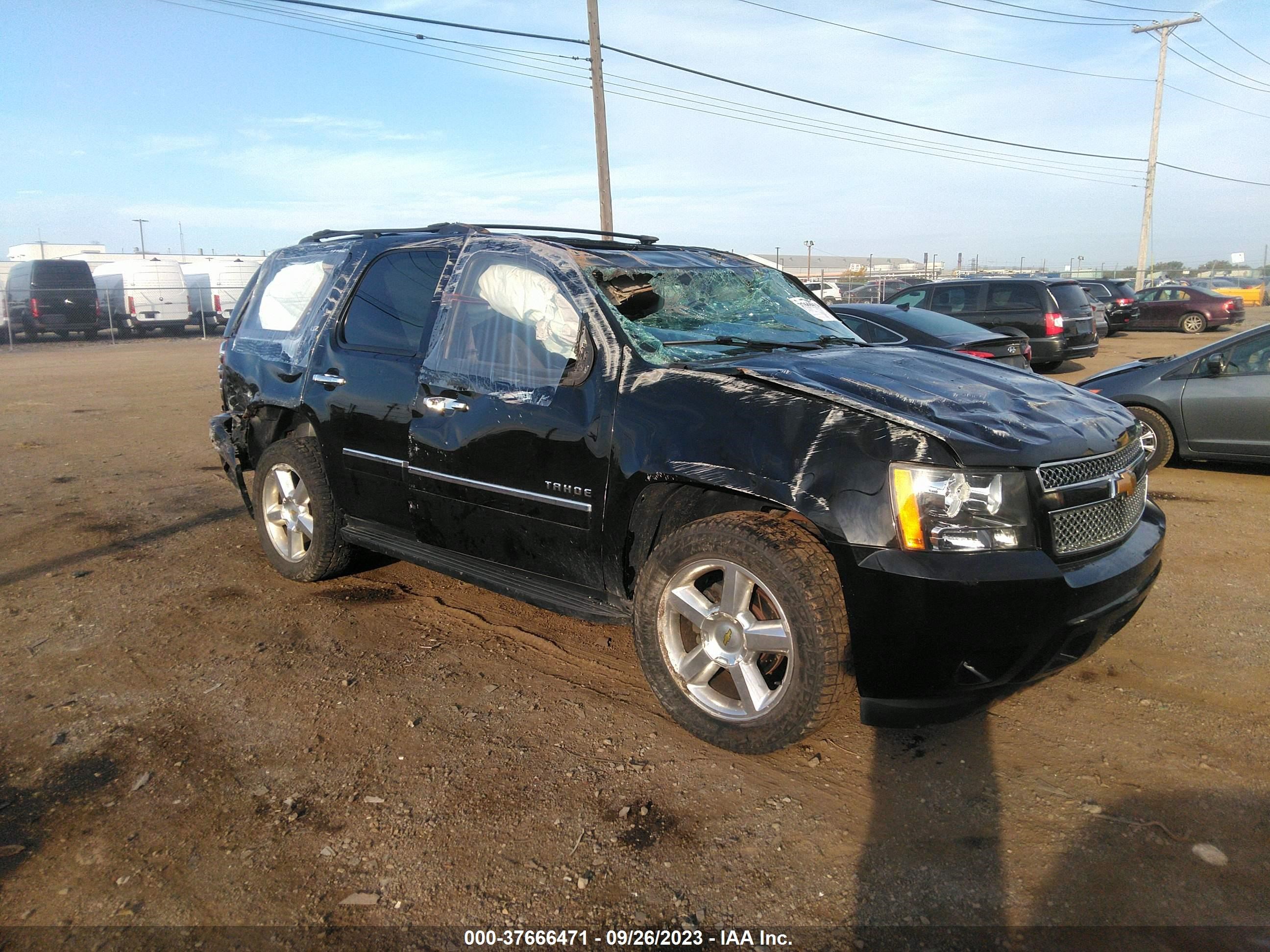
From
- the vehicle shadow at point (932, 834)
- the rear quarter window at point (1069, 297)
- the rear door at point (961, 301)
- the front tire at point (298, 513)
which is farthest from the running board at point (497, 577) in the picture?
the rear quarter window at point (1069, 297)

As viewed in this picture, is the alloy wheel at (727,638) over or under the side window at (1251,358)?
under

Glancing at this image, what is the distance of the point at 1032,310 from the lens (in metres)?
14.7

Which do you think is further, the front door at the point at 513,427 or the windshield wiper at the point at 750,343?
the windshield wiper at the point at 750,343

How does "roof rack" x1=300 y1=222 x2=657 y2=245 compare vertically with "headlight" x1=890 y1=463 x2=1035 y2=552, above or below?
above

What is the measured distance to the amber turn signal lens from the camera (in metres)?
2.88

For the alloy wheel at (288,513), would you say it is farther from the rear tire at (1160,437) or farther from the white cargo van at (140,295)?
the white cargo van at (140,295)

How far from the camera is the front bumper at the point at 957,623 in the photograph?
9.36ft

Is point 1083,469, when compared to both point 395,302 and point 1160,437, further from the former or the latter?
point 1160,437

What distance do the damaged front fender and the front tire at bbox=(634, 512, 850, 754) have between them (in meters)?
3.17

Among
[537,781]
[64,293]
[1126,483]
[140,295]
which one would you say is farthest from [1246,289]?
[537,781]

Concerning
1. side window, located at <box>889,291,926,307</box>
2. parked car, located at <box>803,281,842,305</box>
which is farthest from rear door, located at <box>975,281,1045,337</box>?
parked car, located at <box>803,281,842,305</box>

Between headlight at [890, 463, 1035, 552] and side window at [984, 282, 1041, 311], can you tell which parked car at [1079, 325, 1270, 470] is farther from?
side window at [984, 282, 1041, 311]

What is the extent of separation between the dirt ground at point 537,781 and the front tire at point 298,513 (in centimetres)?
19

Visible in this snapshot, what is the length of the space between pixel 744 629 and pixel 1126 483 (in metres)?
1.51
